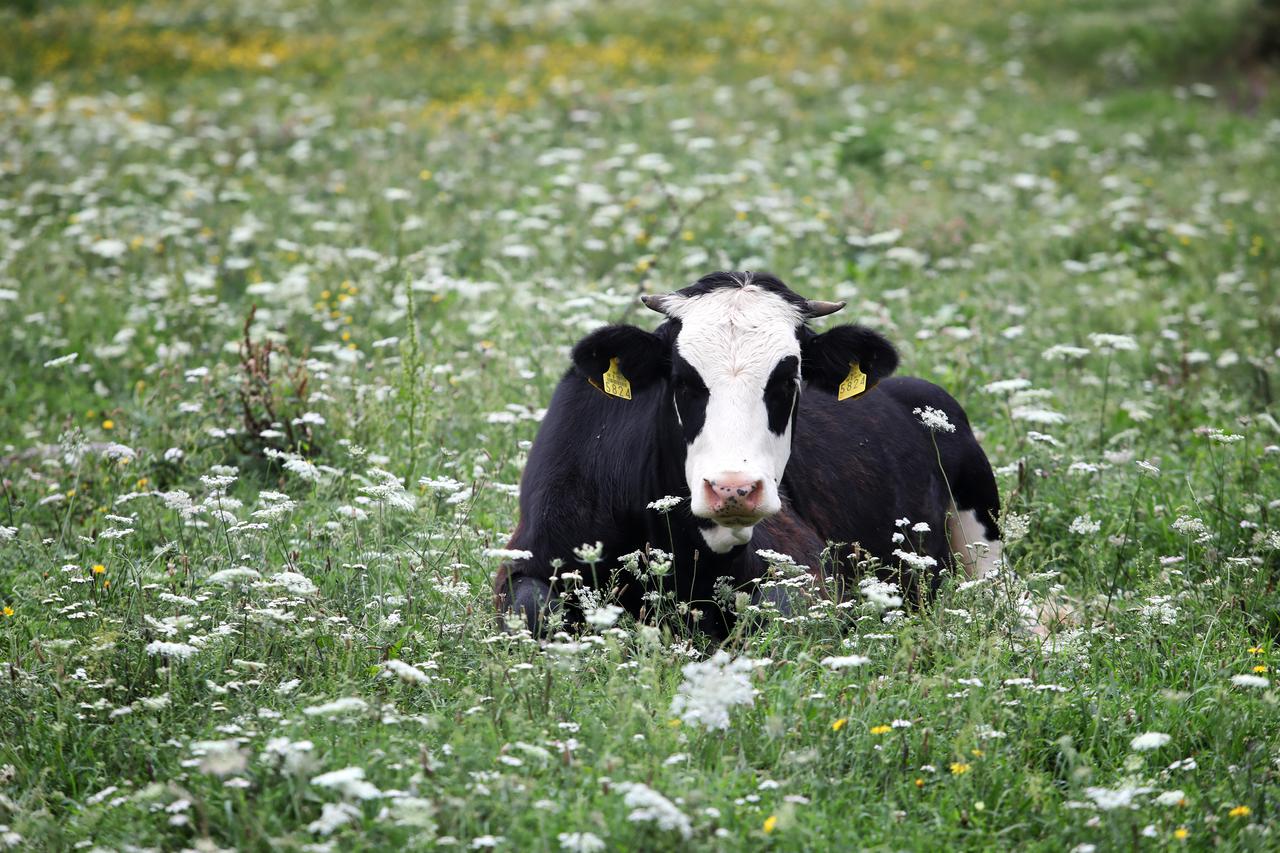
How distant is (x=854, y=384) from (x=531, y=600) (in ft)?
5.62

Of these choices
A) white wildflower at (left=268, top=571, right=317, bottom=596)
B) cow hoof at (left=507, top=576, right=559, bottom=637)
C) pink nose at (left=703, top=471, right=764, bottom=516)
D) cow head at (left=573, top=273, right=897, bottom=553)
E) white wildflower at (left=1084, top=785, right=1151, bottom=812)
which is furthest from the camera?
cow hoof at (left=507, top=576, right=559, bottom=637)

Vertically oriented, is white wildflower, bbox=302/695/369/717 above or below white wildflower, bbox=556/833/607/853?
above

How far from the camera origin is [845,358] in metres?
5.75

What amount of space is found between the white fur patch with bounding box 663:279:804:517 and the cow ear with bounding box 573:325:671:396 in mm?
168

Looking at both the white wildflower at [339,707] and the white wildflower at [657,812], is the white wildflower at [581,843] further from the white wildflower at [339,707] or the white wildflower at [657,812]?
the white wildflower at [339,707]

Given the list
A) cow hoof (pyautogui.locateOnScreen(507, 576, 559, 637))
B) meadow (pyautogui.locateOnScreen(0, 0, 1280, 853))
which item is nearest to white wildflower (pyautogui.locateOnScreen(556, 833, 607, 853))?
meadow (pyautogui.locateOnScreen(0, 0, 1280, 853))

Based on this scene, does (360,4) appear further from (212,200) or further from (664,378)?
(664,378)

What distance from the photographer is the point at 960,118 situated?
16.1m

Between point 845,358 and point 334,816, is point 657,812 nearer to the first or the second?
point 334,816

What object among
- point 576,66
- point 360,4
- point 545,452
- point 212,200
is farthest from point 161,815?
point 360,4

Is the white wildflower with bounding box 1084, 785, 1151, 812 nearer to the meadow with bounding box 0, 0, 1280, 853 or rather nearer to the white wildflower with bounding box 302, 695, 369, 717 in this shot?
the meadow with bounding box 0, 0, 1280, 853

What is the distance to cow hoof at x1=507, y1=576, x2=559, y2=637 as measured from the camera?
17.3 feet

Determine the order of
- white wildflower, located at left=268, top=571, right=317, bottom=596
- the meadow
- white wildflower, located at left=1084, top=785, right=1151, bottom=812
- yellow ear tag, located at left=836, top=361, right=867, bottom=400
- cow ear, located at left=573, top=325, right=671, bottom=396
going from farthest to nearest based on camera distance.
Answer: yellow ear tag, located at left=836, top=361, right=867, bottom=400, cow ear, located at left=573, top=325, right=671, bottom=396, white wildflower, located at left=268, top=571, right=317, bottom=596, the meadow, white wildflower, located at left=1084, top=785, right=1151, bottom=812

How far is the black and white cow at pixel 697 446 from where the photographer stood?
5121mm
